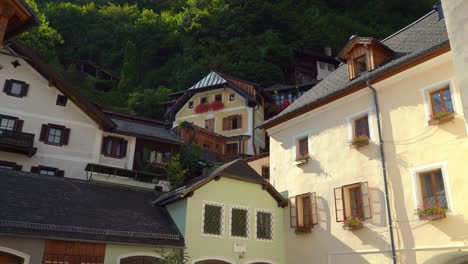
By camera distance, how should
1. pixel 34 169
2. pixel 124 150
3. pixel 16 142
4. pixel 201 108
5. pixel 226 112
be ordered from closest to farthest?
pixel 16 142 → pixel 34 169 → pixel 124 150 → pixel 226 112 → pixel 201 108

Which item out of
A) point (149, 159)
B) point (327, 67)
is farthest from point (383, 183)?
point (327, 67)

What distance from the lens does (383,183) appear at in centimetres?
1563

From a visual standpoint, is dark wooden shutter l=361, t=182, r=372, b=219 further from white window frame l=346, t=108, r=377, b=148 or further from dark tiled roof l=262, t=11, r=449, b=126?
dark tiled roof l=262, t=11, r=449, b=126

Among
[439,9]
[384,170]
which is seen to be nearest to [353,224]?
[384,170]

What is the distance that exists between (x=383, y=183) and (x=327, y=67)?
4365 centimetres

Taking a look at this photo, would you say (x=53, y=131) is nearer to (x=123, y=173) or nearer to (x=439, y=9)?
(x=123, y=173)

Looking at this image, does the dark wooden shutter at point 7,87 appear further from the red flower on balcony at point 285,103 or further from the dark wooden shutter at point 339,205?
the red flower on balcony at point 285,103

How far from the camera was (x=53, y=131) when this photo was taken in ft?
86.7

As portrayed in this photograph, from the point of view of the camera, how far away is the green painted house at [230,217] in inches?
697

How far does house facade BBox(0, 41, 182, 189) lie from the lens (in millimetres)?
24984

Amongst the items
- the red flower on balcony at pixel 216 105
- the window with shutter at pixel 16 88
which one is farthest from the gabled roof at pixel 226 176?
the red flower on balcony at pixel 216 105

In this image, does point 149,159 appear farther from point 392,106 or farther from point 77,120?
point 392,106

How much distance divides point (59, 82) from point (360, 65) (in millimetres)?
18040

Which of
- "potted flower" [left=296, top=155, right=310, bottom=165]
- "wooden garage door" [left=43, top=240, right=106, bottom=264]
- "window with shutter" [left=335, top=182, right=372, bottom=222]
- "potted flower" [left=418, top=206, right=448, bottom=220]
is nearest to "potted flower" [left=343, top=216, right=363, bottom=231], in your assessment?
"window with shutter" [left=335, top=182, right=372, bottom=222]
